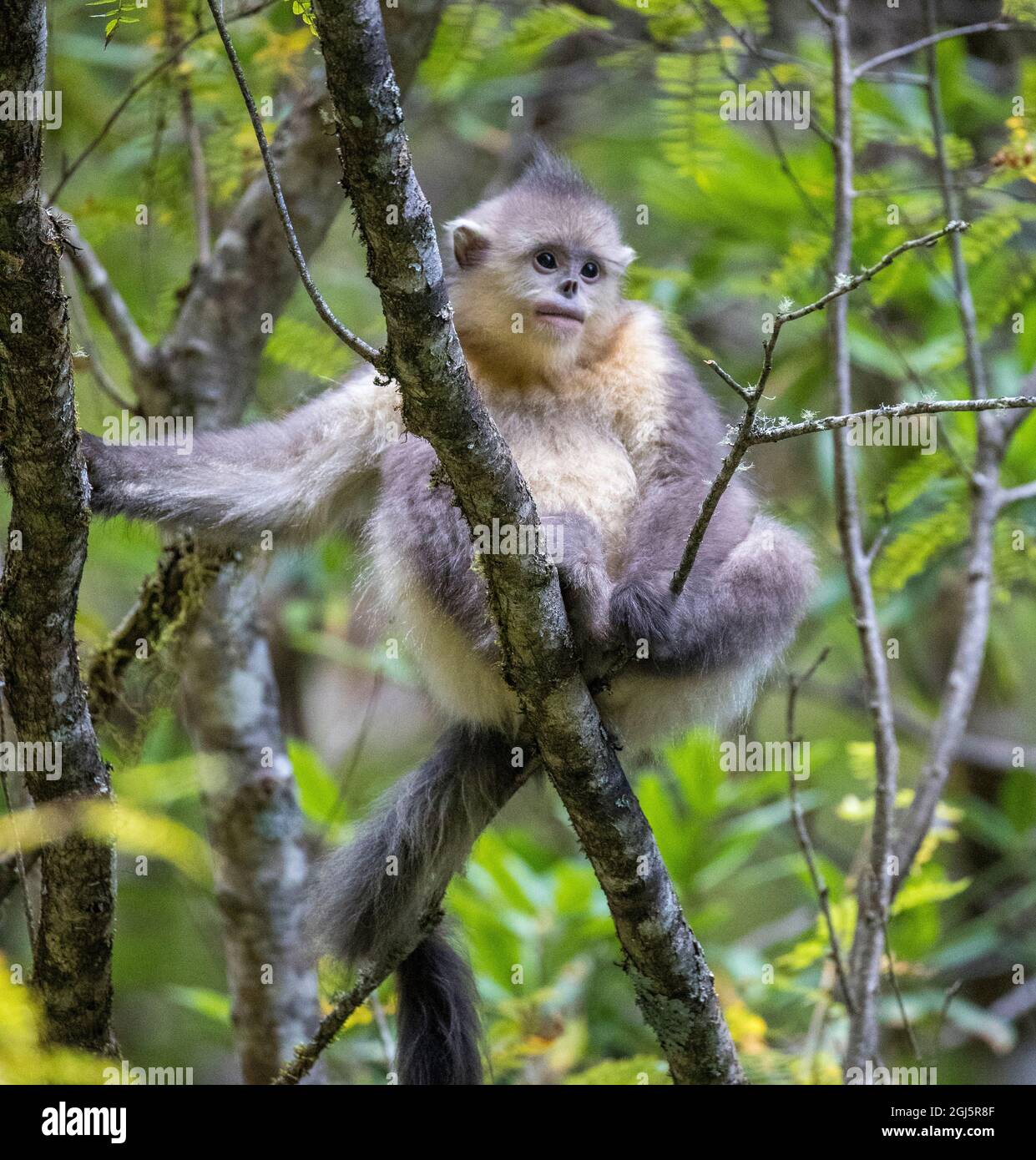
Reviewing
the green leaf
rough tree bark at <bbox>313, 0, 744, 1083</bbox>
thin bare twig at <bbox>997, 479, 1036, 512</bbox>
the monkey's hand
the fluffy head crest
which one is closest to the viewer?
rough tree bark at <bbox>313, 0, 744, 1083</bbox>

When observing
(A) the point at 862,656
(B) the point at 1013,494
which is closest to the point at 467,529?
(A) the point at 862,656

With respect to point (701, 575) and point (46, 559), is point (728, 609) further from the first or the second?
point (46, 559)

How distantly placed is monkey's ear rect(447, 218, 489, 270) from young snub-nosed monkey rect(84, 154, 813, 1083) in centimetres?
1

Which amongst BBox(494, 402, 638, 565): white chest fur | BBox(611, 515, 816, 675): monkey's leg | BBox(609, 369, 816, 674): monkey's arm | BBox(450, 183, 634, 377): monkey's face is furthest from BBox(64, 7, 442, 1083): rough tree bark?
BBox(611, 515, 816, 675): monkey's leg

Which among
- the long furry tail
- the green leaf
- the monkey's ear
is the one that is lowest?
the green leaf

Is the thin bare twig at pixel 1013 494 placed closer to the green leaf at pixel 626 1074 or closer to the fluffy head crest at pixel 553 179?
the fluffy head crest at pixel 553 179

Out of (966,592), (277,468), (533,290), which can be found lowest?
(966,592)

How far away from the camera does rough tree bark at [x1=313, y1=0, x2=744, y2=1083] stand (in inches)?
107

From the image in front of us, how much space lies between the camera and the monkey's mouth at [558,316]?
473 centimetres

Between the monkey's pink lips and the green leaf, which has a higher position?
the monkey's pink lips

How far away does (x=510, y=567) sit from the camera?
349 cm

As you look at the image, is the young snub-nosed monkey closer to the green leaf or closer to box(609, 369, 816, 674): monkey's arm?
box(609, 369, 816, 674): monkey's arm

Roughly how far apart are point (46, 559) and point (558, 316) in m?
2.17

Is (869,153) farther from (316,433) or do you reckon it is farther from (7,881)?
(7,881)
